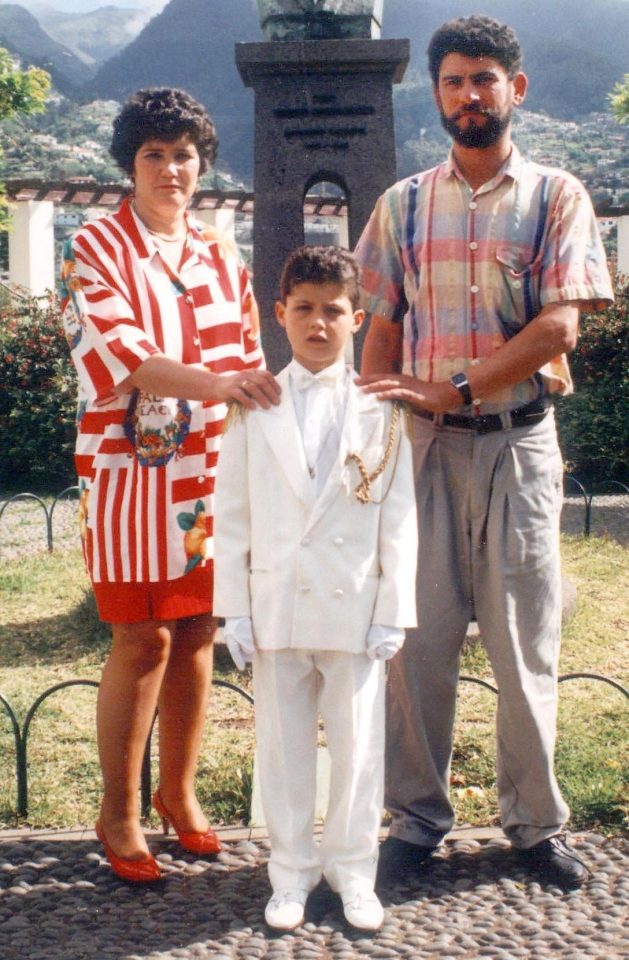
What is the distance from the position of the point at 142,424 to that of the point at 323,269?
27.2 inches

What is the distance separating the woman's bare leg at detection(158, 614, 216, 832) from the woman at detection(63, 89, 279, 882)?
A: 0.22 feet

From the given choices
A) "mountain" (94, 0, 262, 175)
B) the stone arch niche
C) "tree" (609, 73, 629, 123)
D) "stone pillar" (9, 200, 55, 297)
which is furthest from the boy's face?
"mountain" (94, 0, 262, 175)

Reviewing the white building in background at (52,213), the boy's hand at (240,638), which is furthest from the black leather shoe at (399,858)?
the white building in background at (52,213)

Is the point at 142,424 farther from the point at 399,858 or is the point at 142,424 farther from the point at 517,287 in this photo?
the point at 399,858

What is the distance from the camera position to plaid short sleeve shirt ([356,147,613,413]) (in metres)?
2.99

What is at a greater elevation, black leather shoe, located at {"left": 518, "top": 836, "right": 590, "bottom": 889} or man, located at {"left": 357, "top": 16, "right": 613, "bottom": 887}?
man, located at {"left": 357, "top": 16, "right": 613, "bottom": 887}

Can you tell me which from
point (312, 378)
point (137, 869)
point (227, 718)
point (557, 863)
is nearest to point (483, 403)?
point (312, 378)

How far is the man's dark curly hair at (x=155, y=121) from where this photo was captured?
121 inches

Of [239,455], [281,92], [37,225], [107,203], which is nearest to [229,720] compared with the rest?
[239,455]

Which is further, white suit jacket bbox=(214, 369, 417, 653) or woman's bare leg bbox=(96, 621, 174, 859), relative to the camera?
woman's bare leg bbox=(96, 621, 174, 859)

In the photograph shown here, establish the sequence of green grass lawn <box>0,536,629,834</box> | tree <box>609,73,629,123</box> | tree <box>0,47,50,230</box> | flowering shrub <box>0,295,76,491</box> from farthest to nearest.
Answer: tree <box>609,73,629,123</box>
tree <box>0,47,50,230</box>
flowering shrub <box>0,295,76,491</box>
green grass lawn <box>0,536,629,834</box>

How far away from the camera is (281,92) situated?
5.50 m

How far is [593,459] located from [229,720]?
23.0ft

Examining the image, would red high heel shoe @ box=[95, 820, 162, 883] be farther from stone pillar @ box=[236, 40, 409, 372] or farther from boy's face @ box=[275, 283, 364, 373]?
stone pillar @ box=[236, 40, 409, 372]
